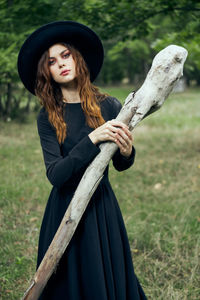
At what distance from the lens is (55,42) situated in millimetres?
1864

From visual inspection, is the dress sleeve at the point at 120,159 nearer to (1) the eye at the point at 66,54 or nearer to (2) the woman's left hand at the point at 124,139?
(2) the woman's left hand at the point at 124,139

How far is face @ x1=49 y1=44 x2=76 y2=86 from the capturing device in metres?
1.84

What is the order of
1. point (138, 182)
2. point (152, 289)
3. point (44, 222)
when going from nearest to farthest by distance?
point (44, 222) → point (152, 289) → point (138, 182)

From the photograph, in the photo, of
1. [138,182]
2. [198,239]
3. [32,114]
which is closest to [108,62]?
[32,114]

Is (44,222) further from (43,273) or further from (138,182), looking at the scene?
(138,182)

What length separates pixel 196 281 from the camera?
2.89 metres

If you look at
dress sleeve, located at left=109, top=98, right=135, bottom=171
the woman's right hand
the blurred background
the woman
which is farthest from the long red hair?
the blurred background

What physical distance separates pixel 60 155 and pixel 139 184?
3487 mm

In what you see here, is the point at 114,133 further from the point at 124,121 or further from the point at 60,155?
the point at 60,155

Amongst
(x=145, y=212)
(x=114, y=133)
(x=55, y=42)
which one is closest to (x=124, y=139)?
(x=114, y=133)

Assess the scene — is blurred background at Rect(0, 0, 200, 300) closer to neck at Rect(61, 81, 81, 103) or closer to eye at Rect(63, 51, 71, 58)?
neck at Rect(61, 81, 81, 103)

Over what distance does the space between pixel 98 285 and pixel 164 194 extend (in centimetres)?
313

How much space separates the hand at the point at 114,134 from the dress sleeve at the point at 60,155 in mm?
53

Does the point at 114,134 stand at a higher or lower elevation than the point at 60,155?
higher
